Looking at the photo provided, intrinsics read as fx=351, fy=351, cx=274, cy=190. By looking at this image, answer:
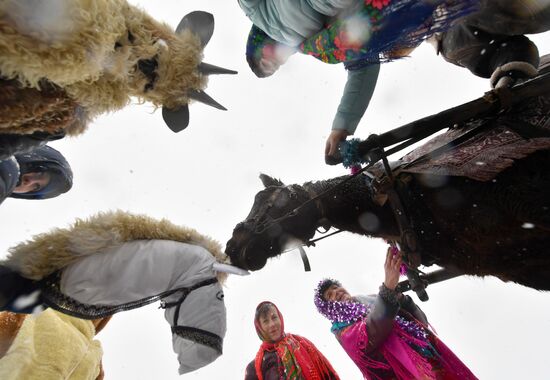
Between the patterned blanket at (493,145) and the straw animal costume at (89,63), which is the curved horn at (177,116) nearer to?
the straw animal costume at (89,63)

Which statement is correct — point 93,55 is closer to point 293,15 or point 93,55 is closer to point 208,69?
point 208,69

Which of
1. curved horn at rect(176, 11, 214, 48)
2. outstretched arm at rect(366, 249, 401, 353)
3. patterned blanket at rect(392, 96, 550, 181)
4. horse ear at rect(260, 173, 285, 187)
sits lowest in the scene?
outstretched arm at rect(366, 249, 401, 353)

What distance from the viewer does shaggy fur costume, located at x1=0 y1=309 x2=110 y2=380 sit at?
2.27 m

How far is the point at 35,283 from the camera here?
1.62m

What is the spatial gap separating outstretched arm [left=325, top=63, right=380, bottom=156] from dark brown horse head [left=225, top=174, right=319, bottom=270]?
43 centimetres

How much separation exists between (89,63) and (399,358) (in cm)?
321

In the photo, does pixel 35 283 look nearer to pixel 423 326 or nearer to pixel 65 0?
pixel 65 0

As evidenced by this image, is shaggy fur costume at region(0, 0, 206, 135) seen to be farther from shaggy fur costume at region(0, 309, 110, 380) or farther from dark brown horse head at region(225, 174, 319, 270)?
shaggy fur costume at region(0, 309, 110, 380)

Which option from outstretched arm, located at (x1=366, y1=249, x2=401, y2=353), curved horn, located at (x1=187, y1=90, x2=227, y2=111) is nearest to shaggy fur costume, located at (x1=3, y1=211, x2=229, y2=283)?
curved horn, located at (x1=187, y1=90, x2=227, y2=111)

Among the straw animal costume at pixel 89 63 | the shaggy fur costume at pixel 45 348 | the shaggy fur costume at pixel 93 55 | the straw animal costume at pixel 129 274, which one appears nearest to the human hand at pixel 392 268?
the straw animal costume at pixel 129 274

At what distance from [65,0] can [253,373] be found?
381 centimetres

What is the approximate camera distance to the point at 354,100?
2.22m

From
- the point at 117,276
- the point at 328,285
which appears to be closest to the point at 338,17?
the point at 117,276

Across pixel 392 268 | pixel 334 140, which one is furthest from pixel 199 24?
pixel 392 268
